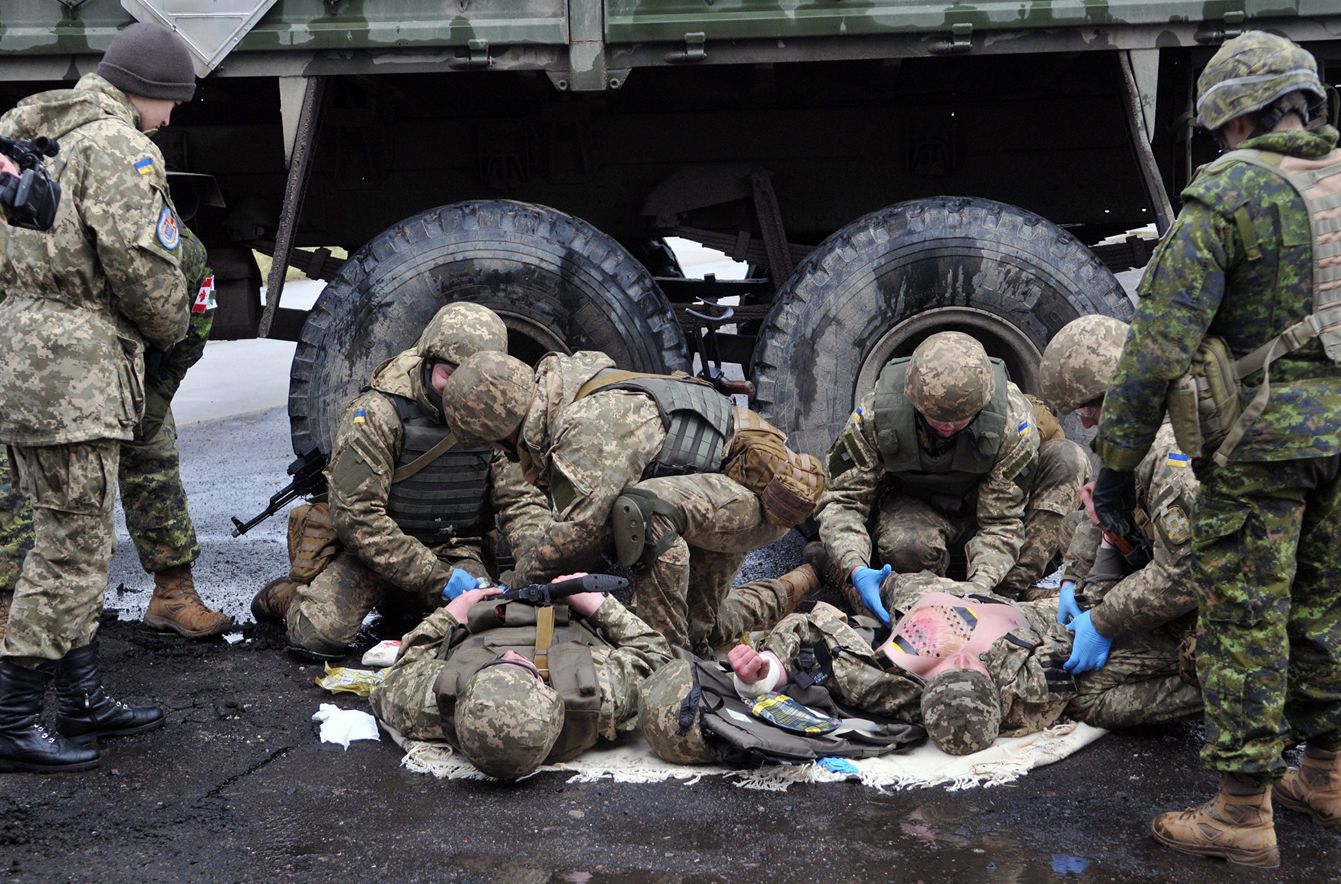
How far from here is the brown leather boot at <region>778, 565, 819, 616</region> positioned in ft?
16.4

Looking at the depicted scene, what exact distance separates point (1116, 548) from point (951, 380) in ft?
2.61

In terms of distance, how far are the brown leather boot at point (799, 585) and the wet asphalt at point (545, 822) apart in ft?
4.19

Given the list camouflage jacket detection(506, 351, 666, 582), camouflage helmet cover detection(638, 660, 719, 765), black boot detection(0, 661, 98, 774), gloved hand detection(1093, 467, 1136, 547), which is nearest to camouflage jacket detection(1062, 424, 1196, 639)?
gloved hand detection(1093, 467, 1136, 547)

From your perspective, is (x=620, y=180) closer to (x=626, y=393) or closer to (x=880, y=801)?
(x=626, y=393)

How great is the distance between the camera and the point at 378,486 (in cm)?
480

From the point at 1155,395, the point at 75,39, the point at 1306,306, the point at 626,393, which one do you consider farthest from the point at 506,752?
the point at 75,39

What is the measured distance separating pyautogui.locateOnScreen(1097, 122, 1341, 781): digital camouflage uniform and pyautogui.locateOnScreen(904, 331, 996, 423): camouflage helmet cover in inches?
47.8

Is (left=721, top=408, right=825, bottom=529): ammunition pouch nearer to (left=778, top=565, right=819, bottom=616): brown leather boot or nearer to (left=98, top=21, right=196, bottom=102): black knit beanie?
(left=778, top=565, right=819, bottom=616): brown leather boot

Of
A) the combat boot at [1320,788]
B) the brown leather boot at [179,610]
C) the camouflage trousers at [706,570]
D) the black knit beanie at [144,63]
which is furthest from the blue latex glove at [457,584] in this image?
the combat boot at [1320,788]

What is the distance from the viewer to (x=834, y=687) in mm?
4148

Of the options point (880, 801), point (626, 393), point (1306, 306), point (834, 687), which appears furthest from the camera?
point (626, 393)

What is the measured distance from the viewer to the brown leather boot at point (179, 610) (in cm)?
505

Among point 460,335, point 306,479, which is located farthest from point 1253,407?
point 306,479

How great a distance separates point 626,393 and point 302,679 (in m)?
1.41
